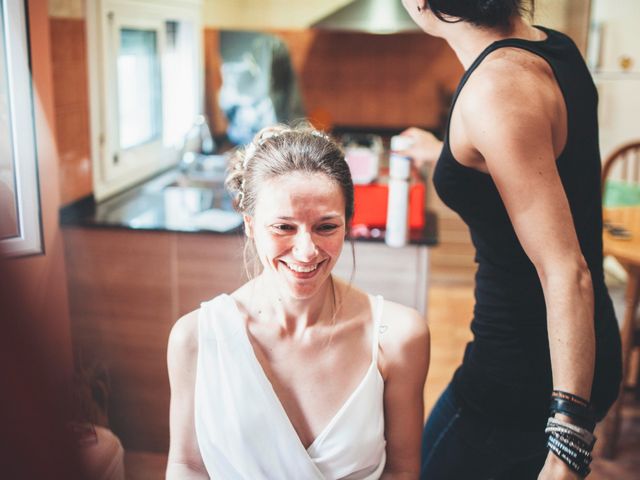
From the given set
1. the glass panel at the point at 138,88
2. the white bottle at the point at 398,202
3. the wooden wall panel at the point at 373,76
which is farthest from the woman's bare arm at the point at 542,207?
the wooden wall panel at the point at 373,76

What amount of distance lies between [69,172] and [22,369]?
5.88 ft

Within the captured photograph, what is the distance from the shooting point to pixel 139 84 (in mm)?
2621

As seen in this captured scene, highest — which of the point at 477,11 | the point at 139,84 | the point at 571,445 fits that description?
the point at 477,11

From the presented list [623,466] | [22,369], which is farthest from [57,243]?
[623,466]

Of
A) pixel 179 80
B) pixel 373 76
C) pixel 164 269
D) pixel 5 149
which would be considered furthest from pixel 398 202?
pixel 373 76

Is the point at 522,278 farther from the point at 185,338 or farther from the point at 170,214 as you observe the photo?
the point at 170,214

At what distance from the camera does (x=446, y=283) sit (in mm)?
3828

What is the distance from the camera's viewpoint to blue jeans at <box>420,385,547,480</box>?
1155 mm

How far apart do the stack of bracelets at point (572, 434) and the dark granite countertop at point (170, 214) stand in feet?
3.88

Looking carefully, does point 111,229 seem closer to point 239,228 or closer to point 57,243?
point 239,228

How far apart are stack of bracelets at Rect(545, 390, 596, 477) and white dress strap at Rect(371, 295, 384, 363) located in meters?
0.31

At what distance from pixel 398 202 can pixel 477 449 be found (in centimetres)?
89

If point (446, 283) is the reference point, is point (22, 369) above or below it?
above

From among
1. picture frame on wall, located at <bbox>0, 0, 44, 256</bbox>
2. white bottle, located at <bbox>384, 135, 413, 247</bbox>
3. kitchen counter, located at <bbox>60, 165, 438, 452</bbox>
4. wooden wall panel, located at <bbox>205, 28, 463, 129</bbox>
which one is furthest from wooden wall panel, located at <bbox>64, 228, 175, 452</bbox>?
wooden wall panel, located at <bbox>205, 28, 463, 129</bbox>
